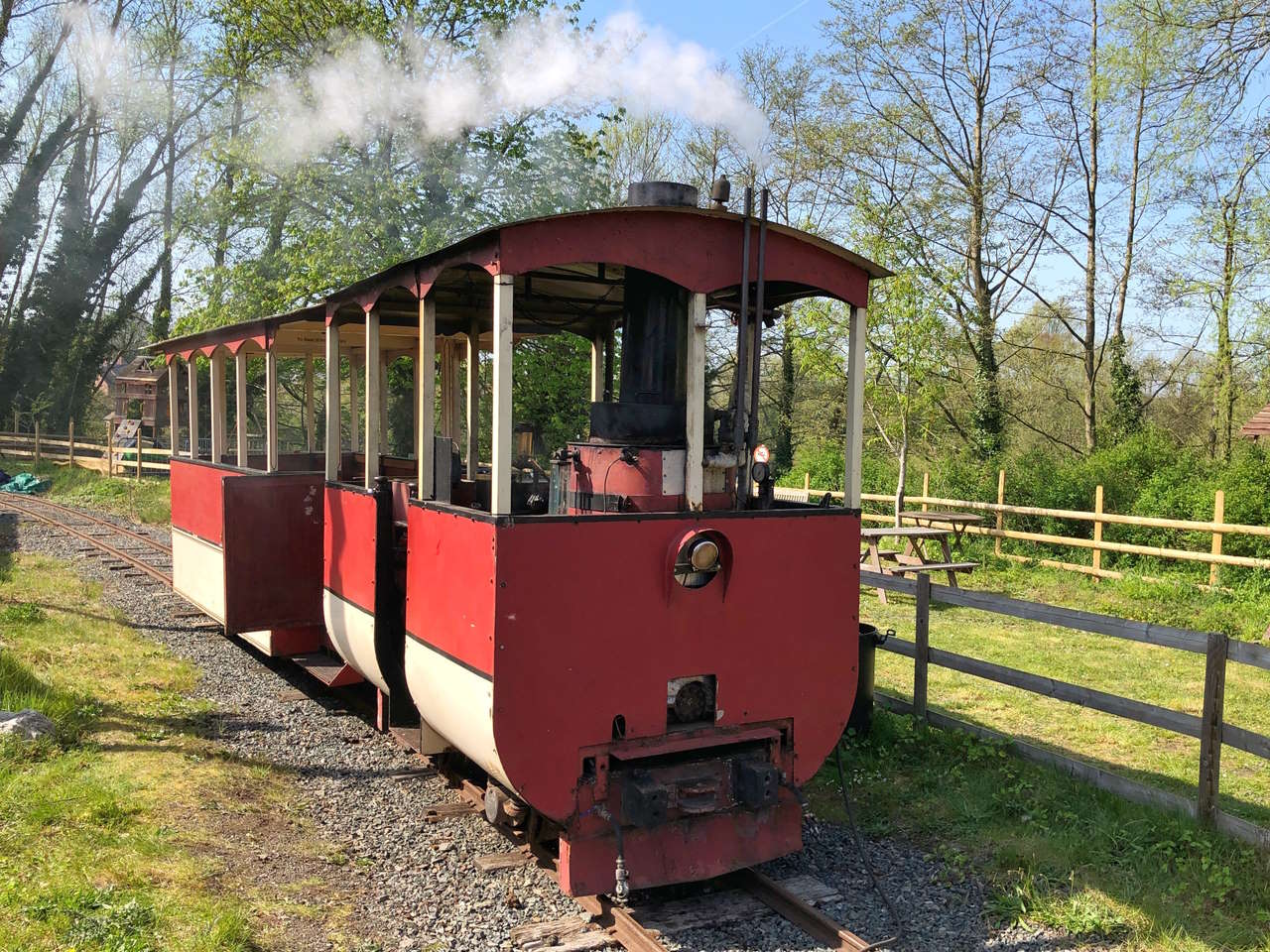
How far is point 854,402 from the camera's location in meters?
4.87

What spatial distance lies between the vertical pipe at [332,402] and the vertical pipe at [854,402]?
3.48 m

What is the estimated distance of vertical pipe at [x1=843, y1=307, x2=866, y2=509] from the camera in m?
4.83

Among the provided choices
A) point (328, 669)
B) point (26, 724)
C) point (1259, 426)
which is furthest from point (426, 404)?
point (1259, 426)

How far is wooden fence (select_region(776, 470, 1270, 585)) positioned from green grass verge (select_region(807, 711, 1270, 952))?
4596 mm

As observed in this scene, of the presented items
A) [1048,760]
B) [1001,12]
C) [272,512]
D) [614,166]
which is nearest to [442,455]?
[272,512]

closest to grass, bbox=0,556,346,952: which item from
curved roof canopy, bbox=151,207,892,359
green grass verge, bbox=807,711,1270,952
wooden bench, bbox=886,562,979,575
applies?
curved roof canopy, bbox=151,207,892,359

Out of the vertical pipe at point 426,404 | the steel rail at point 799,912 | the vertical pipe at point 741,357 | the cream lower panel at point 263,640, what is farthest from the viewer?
the cream lower panel at point 263,640

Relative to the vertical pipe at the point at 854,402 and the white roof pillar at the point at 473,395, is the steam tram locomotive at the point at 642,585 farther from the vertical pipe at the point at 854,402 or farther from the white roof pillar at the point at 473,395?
the white roof pillar at the point at 473,395

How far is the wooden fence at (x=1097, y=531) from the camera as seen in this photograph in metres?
12.3

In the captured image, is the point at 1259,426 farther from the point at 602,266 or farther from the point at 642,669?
the point at 642,669

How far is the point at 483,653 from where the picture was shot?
13.2 feet

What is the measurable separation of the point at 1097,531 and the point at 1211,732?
33.2 ft

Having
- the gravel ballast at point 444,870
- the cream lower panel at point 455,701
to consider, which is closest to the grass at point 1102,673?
the gravel ballast at point 444,870

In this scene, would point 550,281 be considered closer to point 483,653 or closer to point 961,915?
point 483,653
